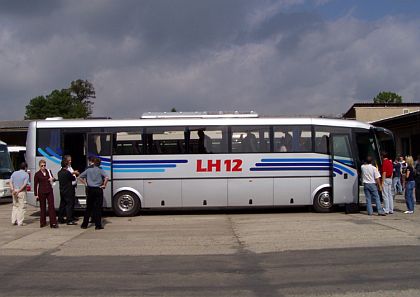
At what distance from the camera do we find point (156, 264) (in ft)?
29.5

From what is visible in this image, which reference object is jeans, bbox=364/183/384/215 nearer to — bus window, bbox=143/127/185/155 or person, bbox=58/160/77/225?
bus window, bbox=143/127/185/155

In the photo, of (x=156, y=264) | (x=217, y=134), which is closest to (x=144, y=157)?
(x=217, y=134)

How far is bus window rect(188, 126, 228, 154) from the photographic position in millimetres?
16656

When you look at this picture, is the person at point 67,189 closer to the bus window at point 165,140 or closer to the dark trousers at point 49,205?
the dark trousers at point 49,205

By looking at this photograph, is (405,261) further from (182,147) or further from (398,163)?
(398,163)

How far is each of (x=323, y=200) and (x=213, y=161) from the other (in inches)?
147

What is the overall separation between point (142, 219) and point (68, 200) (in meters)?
2.47

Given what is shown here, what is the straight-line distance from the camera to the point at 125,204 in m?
16.7

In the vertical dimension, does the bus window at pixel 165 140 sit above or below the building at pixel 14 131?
below

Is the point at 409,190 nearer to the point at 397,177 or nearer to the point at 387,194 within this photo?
the point at 387,194

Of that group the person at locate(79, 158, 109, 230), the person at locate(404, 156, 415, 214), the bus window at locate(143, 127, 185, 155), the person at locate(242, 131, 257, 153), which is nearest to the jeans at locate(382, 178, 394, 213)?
the person at locate(404, 156, 415, 214)

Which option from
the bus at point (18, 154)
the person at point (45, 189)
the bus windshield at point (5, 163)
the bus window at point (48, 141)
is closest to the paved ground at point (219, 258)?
the person at point (45, 189)

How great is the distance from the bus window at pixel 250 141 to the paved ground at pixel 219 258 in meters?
2.49

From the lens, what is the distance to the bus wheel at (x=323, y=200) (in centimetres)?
1683
